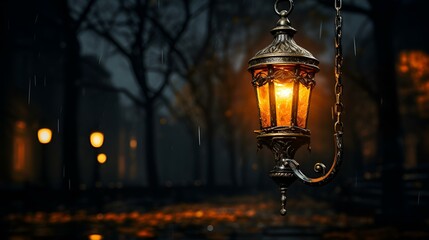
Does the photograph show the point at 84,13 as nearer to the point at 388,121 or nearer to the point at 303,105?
the point at 388,121


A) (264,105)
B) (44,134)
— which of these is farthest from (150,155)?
(264,105)

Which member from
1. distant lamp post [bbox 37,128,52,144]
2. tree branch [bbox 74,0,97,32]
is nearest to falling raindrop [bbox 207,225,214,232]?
A: distant lamp post [bbox 37,128,52,144]

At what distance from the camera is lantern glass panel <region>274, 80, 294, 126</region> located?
4.09 meters

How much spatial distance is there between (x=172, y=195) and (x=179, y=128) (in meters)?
57.8

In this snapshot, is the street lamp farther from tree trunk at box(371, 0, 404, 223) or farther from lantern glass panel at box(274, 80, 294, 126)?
tree trunk at box(371, 0, 404, 223)

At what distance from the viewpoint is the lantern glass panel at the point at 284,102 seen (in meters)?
4.09

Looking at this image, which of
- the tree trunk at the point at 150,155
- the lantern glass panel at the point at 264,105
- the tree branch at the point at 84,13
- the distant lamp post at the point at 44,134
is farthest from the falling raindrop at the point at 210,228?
the tree trunk at the point at 150,155

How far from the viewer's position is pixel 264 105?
13.8 feet

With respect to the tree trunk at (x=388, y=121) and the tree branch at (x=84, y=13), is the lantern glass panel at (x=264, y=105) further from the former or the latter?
the tree branch at (x=84, y=13)

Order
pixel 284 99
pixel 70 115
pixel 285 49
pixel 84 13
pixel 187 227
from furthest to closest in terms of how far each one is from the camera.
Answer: pixel 70 115 → pixel 84 13 → pixel 187 227 → pixel 284 99 → pixel 285 49

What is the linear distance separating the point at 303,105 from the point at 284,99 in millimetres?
166

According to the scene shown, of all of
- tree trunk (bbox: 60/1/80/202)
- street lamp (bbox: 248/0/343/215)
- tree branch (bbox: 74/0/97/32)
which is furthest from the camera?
tree branch (bbox: 74/0/97/32)

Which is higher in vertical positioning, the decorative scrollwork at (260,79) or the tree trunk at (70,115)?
the tree trunk at (70,115)

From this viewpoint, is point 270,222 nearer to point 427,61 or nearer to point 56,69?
point 427,61
